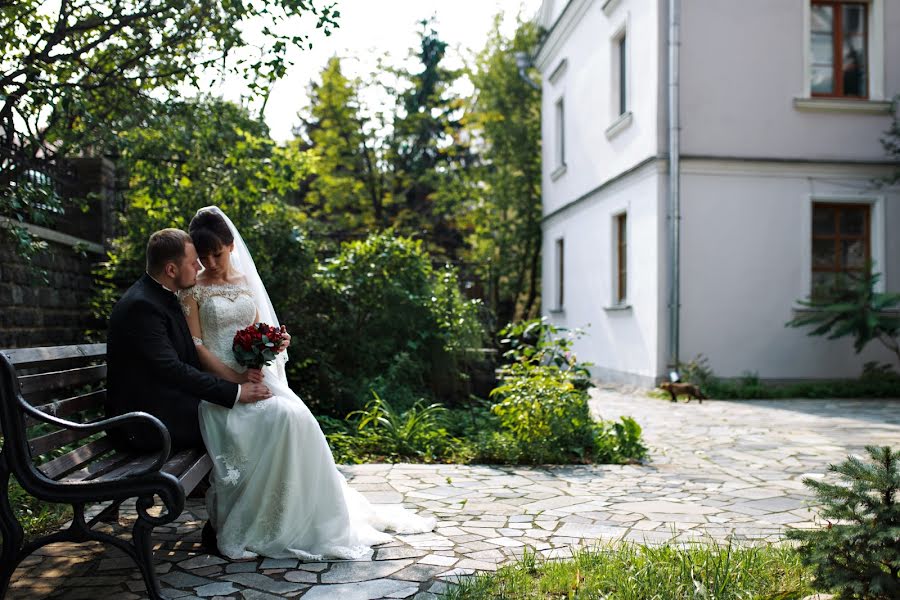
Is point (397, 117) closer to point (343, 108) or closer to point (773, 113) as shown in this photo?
point (343, 108)

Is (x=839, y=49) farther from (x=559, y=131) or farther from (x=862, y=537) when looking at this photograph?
(x=862, y=537)

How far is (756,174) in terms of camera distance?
12133 mm

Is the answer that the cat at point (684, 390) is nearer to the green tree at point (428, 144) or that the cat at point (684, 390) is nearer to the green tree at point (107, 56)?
the green tree at point (107, 56)

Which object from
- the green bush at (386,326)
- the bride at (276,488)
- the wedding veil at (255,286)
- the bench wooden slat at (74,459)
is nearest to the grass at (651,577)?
the bride at (276,488)

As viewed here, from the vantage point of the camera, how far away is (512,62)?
2147cm

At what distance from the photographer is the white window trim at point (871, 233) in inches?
478

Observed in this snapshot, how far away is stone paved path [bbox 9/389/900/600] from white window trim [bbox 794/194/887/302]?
420cm

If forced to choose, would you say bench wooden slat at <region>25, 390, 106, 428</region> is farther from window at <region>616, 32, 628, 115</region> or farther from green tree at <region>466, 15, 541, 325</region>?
green tree at <region>466, 15, 541, 325</region>

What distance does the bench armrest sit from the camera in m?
3.14

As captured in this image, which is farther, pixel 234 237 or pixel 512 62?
pixel 512 62

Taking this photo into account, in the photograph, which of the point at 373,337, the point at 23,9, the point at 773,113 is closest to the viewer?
the point at 23,9

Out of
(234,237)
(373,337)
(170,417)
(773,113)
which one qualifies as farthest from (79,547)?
(773,113)

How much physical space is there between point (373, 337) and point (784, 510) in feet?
16.0

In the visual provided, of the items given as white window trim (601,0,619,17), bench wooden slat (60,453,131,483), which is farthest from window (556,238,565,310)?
bench wooden slat (60,453,131,483)
